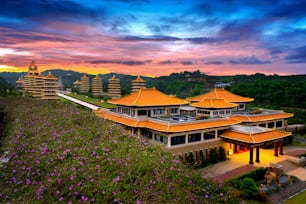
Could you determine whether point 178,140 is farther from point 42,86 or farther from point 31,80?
point 31,80

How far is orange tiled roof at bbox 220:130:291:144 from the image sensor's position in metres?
17.7

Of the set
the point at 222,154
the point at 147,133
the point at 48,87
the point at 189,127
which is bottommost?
the point at 222,154

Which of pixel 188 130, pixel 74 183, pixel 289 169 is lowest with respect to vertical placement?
pixel 289 169

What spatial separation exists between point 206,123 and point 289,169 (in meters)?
7.02

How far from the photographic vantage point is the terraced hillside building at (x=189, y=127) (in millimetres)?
17297

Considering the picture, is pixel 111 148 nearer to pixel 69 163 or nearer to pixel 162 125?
pixel 69 163

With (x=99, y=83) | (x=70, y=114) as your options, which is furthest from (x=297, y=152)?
(x=99, y=83)

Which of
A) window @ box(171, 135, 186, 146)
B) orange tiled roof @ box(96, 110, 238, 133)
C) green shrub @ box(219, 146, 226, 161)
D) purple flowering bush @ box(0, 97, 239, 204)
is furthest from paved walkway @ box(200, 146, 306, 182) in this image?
purple flowering bush @ box(0, 97, 239, 204)

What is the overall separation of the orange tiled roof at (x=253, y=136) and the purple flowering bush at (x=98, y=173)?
47.1ft

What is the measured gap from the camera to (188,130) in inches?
671

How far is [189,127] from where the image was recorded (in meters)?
17.4

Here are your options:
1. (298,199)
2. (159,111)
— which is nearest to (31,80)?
(159,111)

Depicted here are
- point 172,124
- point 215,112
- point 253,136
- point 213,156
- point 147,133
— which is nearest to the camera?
point 172,124

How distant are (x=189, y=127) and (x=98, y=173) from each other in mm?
13737
